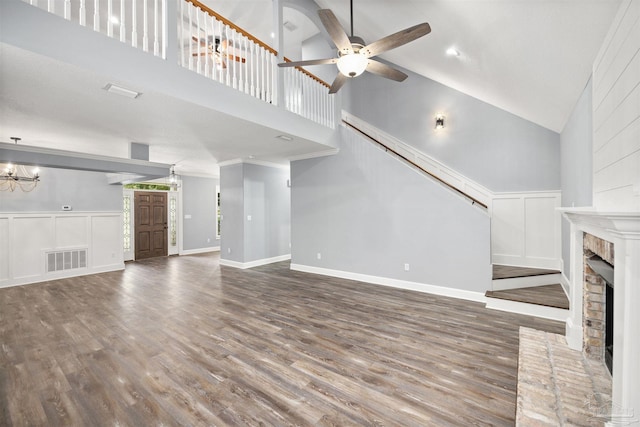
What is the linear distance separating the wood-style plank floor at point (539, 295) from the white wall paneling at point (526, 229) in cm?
61

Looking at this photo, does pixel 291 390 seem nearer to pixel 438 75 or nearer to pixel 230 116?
pixel 230 116

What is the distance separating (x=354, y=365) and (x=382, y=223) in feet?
9.56

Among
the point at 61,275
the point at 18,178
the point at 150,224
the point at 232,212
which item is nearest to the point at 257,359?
the point at 232,212

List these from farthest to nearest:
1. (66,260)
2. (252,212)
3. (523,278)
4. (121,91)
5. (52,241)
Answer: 1. (252,212)
2. (66,260)
3. (52,241)
4. (523,278)
5. (121,91)

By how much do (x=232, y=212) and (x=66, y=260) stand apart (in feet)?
11.7

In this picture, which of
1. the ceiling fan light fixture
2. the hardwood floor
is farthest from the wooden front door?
the ceiling fan light fixture

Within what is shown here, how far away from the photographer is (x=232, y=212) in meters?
6.70

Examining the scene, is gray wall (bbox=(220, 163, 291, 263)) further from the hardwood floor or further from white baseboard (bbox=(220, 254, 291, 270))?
the hardwood floor

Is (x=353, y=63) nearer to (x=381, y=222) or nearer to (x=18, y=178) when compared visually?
(x=381, y=222)

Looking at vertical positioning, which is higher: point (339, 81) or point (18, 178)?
point (339, 81)

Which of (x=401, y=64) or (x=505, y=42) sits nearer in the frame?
(x=505, y=42)

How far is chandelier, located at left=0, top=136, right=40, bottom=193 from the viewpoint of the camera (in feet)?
16.9

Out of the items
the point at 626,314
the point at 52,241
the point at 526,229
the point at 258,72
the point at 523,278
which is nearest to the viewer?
the point at 626,314

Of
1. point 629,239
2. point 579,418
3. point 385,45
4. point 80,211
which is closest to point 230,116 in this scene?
point 385,45
